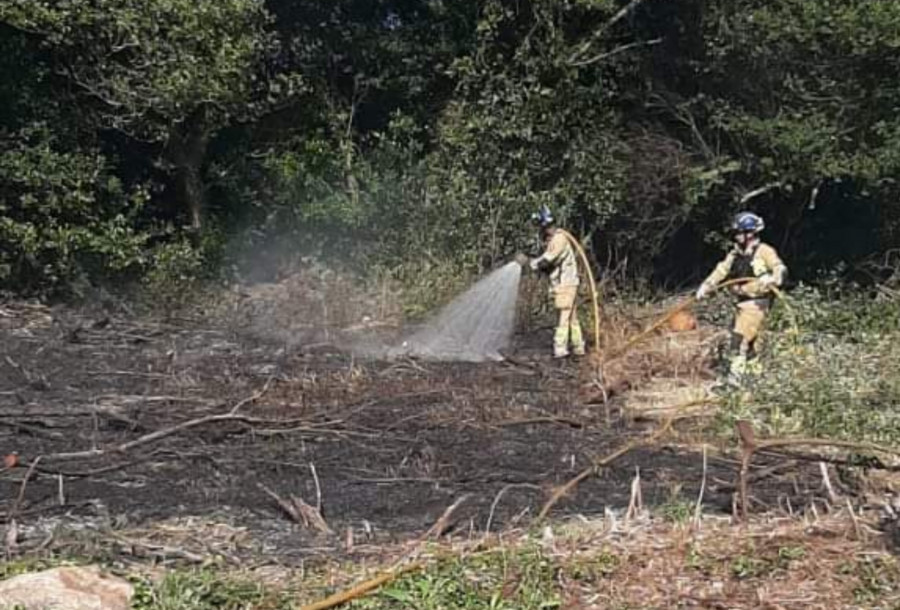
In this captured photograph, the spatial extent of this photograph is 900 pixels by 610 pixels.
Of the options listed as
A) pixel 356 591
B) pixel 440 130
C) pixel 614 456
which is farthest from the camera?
pixel 440 130

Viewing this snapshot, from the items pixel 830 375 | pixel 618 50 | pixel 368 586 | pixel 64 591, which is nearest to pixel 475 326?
pixel 830 375

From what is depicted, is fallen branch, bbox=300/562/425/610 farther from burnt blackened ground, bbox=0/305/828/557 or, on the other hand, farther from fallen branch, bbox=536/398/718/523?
fallen branch, bbox=536/398/718/523

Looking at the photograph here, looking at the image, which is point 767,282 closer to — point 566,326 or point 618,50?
point 566,326

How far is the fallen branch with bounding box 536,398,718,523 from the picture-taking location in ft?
19.3

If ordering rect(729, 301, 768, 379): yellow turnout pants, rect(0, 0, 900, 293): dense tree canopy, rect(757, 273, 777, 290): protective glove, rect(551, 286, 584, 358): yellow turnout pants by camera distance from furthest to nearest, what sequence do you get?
rect(0, 0, 900, 293): dense tree canopy, rect(551, 286, 584, 358): yellow turnout pants, rect(729, 301, 768, 379): yellow turnout pants, rect(757, 273, 777, 290): protective glove

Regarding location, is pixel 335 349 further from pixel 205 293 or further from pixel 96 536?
pixel 96 536

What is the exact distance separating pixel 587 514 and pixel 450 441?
183 cm

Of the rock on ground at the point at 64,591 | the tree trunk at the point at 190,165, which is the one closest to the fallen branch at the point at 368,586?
the rock on ground at the point at 64,591

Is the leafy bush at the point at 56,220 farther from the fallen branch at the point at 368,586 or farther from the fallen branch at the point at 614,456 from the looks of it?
the fallen branch at the point at 368,586

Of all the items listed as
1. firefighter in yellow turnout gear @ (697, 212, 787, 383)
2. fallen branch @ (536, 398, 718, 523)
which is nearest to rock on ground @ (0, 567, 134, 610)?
fallen branch @ (536, 398, 718, 523)

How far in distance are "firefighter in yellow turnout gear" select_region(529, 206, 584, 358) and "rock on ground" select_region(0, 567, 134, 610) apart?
22.3 ft

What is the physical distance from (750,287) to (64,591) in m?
6.41

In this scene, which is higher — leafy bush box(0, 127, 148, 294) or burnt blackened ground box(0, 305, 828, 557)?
leafy bush box(0, 127, 148, 294)

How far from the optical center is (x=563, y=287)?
11.3m
